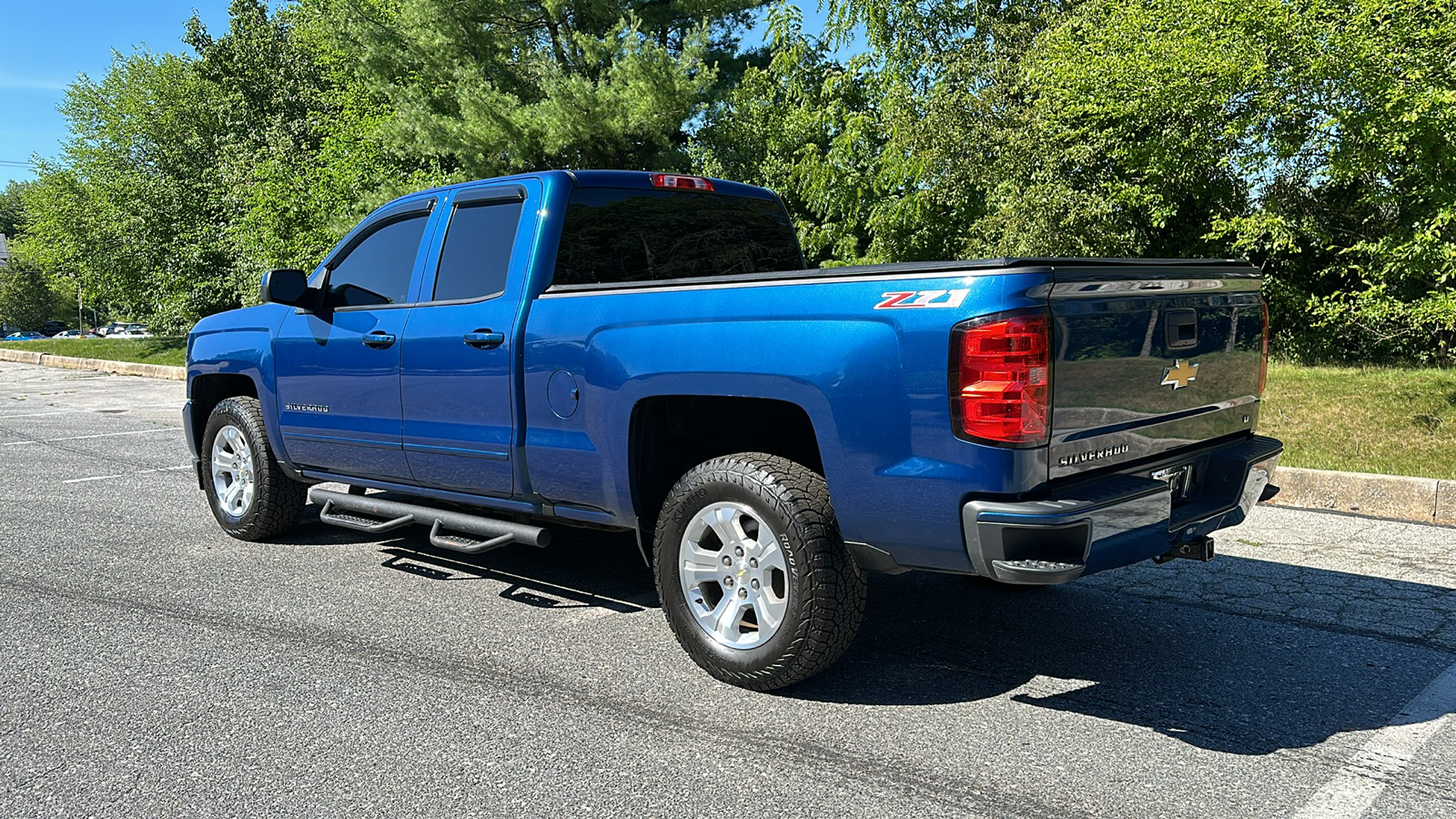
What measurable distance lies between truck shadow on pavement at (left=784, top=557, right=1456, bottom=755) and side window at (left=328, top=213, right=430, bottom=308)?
2.84 m

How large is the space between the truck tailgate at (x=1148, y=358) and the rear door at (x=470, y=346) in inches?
92.2

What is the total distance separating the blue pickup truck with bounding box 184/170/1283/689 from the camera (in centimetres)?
355

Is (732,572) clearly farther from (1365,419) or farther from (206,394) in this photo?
(1365,419)

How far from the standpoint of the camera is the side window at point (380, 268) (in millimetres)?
5660

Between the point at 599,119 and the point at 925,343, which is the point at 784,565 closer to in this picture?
the point at 925,343

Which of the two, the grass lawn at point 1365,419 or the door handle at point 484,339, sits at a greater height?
the door handle at point 484,339

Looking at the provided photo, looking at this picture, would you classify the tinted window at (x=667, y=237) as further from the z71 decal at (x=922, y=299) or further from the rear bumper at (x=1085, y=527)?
the rear bumper at (x=1085, y=527)

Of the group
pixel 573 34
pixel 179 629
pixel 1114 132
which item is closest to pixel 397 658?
pixel 179 629

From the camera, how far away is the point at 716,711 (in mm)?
3938

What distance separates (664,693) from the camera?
13.5ft

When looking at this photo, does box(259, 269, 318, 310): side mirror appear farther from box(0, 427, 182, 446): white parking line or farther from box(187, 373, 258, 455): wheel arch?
box(0, 427, 182, 446): white parking line

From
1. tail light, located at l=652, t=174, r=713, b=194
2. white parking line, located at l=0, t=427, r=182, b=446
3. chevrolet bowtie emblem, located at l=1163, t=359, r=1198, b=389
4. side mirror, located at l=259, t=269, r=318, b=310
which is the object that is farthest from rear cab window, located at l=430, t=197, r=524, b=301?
white parking line, located at l=0, t=427, r=182, b=446

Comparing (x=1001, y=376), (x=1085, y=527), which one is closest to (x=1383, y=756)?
(x=1085, y=527)

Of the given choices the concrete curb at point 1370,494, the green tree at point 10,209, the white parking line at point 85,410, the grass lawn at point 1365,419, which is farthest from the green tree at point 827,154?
the green tree at point 10,209
